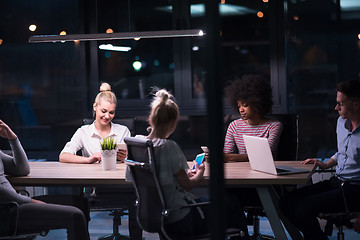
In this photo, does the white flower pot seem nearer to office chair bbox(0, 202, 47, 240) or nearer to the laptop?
office chair bbox(0, 202, 47, 240)

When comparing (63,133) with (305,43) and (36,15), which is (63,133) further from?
(305,43)

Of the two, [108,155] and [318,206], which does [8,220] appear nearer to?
[108,155]

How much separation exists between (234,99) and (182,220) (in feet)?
6.77

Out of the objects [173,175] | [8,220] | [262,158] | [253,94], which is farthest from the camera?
[253,94]

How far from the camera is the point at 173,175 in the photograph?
9.70 ft

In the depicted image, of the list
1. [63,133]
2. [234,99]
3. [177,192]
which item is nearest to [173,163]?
[177,192]

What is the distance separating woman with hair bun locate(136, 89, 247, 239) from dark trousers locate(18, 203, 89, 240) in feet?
2.17

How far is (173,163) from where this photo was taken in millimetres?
2949

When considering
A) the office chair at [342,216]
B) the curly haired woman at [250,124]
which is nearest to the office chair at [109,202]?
the curly haired woman at [250,124]

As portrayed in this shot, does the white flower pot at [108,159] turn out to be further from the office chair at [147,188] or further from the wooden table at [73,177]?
the office chair at [147,188]

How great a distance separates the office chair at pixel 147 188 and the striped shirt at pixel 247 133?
1.29m

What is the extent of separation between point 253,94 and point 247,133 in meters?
0.49

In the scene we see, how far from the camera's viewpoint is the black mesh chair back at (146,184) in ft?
9.70

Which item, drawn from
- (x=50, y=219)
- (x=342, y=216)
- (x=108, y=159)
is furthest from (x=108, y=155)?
(x=342, y=216)
